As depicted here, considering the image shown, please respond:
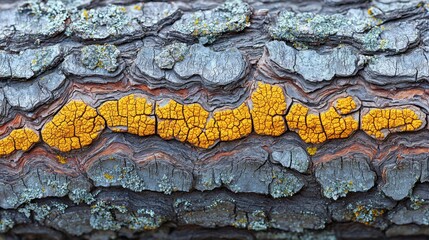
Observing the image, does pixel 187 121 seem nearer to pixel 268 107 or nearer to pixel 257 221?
pixel 268 107

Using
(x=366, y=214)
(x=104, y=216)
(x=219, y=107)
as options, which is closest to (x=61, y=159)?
(x=104, y=216)

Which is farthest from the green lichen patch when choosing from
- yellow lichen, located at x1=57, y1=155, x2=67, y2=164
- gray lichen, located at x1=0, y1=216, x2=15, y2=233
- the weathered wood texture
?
gray lichen, located at x1=0, y1=216, x2=15, y2=233

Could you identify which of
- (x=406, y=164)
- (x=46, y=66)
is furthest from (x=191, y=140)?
(x=406, y=164)

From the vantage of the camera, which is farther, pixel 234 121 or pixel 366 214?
pixel 366 214

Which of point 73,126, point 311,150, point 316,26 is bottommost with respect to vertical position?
point 311,150

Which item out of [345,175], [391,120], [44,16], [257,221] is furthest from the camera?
[257,221]

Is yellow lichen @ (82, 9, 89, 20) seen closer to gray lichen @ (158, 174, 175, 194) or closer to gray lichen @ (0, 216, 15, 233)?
gray lichen @ (158, 174, 175, 194)

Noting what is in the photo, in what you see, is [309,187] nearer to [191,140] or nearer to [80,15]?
[191,140]

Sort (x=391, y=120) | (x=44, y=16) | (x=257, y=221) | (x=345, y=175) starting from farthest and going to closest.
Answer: (x=257, y=221) < (x=44, y=16) < (x=345, y=175) < (x=391, y=120)
